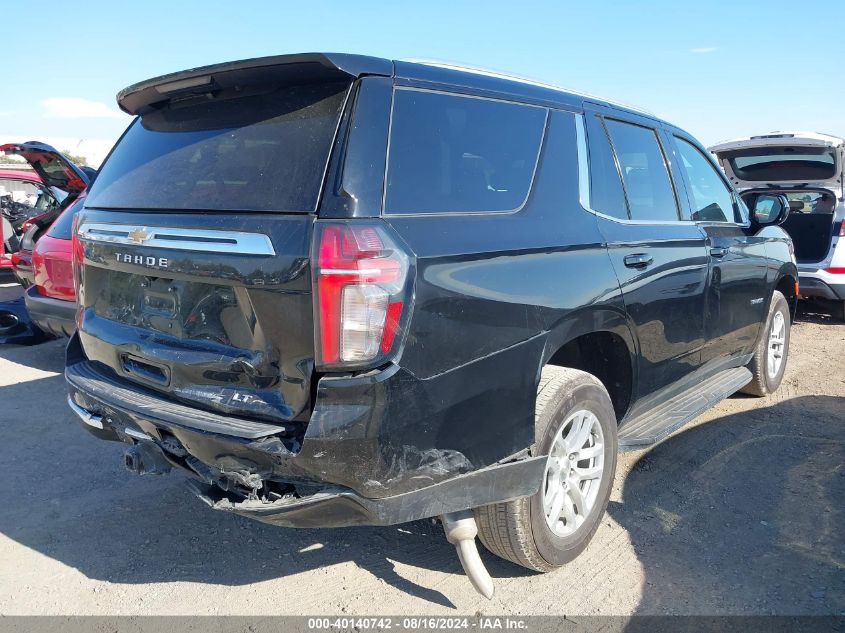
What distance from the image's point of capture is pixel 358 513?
89.1 inches

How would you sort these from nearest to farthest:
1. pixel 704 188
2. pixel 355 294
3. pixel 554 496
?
pixel 355 294 < pixel 554 496 < pixel 704 188

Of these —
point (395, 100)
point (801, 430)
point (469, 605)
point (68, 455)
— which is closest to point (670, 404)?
point (801, 430)

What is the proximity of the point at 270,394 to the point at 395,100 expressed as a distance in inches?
42.4

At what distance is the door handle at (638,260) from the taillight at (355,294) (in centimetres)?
147

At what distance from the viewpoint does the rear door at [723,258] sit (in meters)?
4.05

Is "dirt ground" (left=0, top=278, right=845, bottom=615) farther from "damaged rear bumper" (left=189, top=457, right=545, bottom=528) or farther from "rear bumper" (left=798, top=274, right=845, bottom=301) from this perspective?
"rear bumper" (left=798, top=274, right=845, bottom=301)

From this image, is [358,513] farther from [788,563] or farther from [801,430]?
[801,430]

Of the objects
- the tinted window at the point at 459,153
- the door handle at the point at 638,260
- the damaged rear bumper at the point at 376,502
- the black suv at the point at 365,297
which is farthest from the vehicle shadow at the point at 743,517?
the tinted window at the point at 459,153

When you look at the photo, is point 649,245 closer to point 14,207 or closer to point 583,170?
point 583,170

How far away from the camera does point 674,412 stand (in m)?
3.79

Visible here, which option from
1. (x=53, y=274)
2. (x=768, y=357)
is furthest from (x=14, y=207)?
(x=768, y=357)

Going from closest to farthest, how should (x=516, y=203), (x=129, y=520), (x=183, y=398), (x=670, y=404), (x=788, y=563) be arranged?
(x=183, y=398)
(x=516, y=203)
(x=788, y=563)
(x=129, y=520)
(x=670, y=404)

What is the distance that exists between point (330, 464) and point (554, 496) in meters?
1.19

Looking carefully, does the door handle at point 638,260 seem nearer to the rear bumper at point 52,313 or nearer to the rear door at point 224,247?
the rear door at point 224,247
